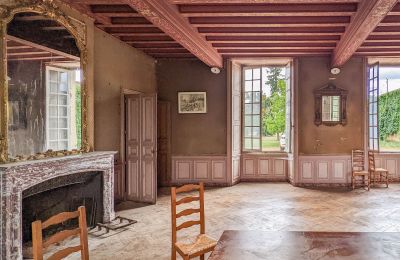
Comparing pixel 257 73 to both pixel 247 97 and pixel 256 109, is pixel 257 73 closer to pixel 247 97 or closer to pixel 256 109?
pixel 247 97

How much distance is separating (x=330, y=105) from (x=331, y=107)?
53 mm

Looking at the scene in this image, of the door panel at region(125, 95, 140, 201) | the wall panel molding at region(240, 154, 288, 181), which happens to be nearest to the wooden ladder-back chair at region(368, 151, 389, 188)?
the wall panel molding at region(240, 154, 288, 181)

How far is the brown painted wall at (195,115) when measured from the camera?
24.6 ft

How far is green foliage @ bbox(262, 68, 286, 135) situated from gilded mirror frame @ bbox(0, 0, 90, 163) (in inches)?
195

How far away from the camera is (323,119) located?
736cm

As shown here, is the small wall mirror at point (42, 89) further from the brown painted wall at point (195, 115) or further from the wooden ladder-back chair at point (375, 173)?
the wooden ladder-back chair at point (375, 173)

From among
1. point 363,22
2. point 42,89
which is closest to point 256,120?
point 363,22

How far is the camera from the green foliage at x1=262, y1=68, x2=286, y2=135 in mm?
8203

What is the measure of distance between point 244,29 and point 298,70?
2652mm

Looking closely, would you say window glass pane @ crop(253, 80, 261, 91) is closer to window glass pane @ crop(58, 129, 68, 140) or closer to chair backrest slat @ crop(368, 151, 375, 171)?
chair backrest slat @ crop(368, 151, 375, 171)

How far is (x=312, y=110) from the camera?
24.2ft

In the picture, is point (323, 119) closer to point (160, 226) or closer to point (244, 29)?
point (244, 29)

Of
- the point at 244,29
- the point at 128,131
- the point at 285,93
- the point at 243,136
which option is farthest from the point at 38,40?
the point at 285,93

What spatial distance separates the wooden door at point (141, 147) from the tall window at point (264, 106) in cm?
313
